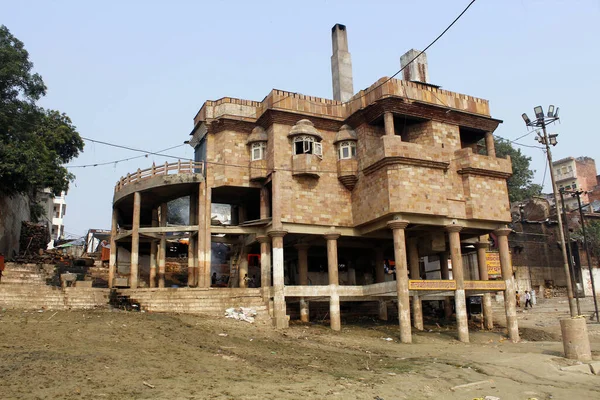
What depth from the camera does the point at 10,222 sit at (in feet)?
129

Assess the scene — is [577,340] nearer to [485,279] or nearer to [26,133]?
[485,279]

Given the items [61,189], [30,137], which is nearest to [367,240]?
[61,189]

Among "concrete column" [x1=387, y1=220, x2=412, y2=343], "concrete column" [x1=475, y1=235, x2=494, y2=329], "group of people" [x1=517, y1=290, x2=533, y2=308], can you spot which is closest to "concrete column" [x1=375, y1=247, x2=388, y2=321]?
"concrete column" [x1=475, y1=235, x2=494, y2=329]

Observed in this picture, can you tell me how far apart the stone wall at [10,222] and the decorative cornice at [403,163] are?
1010 inches

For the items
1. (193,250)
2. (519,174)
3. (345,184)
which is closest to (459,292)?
(345,184)

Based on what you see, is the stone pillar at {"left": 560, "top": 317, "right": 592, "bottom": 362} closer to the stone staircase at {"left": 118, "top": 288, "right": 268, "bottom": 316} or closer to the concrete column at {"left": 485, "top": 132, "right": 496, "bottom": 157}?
the concrete column at {"left": 485, "top": 132, "right": 496, "bottom": 157}

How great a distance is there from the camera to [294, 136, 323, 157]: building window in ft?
100

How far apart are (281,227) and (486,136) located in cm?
1442

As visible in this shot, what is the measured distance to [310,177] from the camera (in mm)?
30672

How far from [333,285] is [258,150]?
29.9 ft

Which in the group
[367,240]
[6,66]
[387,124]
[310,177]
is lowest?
[367,240]

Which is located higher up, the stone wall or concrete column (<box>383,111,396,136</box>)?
concrete column (<box>383,111,396,136</box>)

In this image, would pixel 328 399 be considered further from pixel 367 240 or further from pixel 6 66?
pixel 6 66

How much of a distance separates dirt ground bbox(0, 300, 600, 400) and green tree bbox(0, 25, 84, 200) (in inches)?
532
